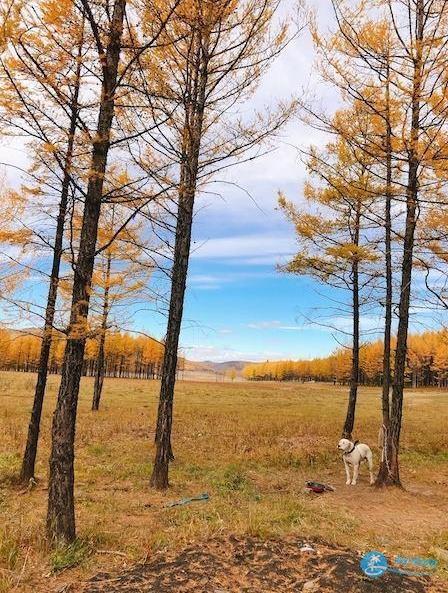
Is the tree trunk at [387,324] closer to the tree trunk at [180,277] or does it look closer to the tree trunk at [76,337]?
the tree trunk at [180,277]

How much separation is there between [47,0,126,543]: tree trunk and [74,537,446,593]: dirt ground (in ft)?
3.24

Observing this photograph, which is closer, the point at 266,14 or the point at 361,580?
the point at 361,580

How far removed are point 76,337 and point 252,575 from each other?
2939mm

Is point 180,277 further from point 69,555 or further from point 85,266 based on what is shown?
point 69,555

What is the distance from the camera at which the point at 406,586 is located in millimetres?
4184

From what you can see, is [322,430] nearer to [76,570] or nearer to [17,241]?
[17,241]

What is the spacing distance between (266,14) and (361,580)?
8036mm

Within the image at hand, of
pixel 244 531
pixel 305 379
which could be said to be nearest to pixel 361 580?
pixel 244 531

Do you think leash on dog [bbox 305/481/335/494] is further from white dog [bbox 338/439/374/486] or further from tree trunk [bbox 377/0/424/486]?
tree trunk [bbox 377/0/424/486]

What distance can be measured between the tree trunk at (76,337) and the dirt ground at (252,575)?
38.9 inches

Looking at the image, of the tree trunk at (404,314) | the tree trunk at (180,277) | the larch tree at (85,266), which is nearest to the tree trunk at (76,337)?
the larch tree at (85,266)

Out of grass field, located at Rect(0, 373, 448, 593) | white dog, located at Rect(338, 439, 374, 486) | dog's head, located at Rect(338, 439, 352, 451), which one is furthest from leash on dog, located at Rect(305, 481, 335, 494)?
dog's head, located at Rect(338, 439, 352, 451)

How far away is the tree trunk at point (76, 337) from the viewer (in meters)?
4.94

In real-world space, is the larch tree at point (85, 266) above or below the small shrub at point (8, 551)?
above
